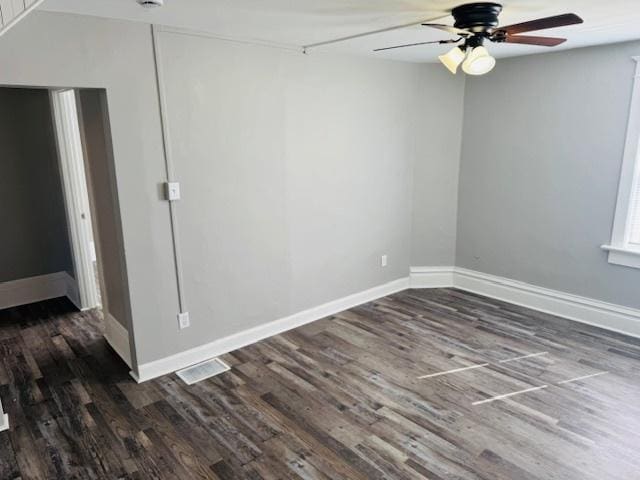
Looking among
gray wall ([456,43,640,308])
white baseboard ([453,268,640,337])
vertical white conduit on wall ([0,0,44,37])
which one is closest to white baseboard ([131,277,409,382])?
white baseboard ([453,268,640,337])

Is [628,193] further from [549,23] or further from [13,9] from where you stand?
[13,9]

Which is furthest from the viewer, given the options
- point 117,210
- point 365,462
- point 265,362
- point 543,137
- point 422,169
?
point 422,169

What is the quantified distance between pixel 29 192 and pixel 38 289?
1011 mm

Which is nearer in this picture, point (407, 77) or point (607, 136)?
point (607, 136)

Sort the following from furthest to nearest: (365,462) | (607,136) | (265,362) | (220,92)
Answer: (607,136) → (265,362) → (220,92) → (365,462)

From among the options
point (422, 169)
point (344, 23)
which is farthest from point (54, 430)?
point (422, 169)

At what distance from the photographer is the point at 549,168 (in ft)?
13.5

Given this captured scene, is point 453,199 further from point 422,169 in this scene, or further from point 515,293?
point 515,293

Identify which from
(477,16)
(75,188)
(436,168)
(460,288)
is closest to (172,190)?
(75,188)

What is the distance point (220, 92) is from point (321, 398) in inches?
89.3

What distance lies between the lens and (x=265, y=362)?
3418mm

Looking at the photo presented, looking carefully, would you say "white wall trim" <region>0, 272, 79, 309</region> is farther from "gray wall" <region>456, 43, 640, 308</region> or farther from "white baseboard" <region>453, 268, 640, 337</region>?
"gray wall" <region>456, 43, 640, 308</region>

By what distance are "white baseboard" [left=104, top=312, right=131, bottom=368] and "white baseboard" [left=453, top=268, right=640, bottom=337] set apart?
3.43 m

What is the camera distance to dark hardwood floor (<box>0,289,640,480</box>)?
2.38 meters
